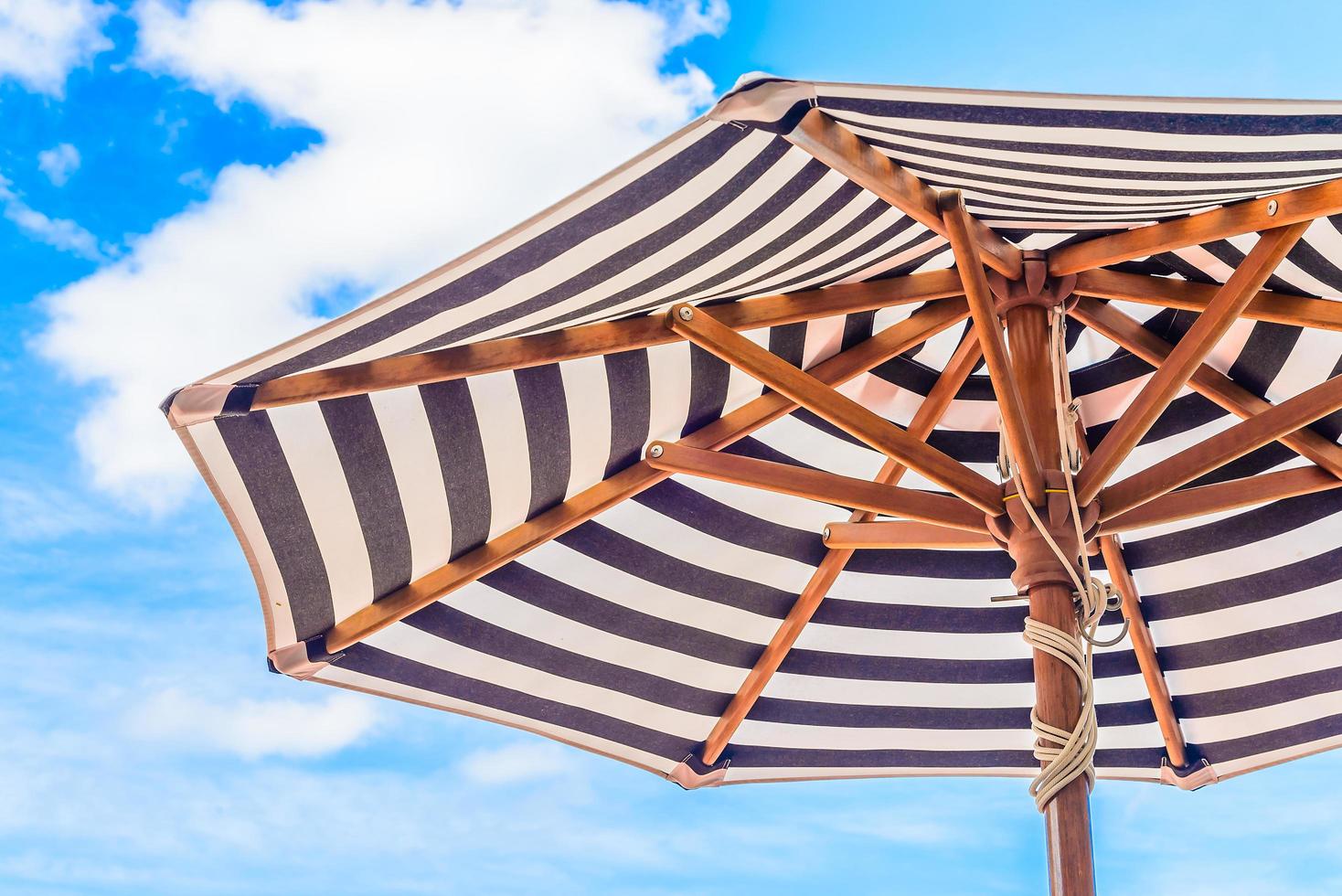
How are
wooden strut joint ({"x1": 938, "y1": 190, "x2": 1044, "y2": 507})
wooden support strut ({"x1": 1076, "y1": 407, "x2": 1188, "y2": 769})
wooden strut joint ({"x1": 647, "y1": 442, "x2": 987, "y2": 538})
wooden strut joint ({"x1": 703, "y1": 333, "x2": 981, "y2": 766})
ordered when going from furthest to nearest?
wooden support strut ({"x1": 1076, "y1": 407, "x2": 1188, "y2": 769})
wooden strut joint ({"x1": 703, "y1": 333, "x2": 981, "y2": 766})
wooden strut joint ({"x1": 647, "y1": 442, "x2": 987, "y2": 538})
wooden strut joint ({"x1": 938, "y1": 190, "x2": 1044, "y2": 507})

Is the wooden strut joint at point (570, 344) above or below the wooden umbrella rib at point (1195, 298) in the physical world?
below

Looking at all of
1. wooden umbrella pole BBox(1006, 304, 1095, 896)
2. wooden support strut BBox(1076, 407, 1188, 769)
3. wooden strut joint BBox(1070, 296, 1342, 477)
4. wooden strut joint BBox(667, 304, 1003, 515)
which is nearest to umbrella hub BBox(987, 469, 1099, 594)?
wooden umbrella pole BBox(1006, 304, 1095, 896)

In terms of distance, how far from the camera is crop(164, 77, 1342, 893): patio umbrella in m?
2.69

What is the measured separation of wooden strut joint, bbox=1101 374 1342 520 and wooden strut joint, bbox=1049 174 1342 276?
49cm

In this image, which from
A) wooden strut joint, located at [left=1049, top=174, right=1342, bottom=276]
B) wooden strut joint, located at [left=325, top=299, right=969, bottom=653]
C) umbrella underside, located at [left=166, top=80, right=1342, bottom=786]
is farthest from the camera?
wooden strut joint, located at [left=325, top=299, right=969, bottom=653]

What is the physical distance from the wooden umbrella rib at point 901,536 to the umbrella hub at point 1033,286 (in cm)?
72

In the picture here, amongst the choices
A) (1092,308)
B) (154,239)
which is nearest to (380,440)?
(1092,308)

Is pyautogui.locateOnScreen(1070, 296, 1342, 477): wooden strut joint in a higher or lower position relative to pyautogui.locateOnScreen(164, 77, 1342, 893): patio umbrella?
higher

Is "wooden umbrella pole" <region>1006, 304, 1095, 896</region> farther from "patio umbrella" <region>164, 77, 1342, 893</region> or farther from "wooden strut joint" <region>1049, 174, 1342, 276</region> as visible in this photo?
"wooden strut joint" <region>1049, 174, 1342, 276</region>

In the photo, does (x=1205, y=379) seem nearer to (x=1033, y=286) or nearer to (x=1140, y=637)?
(x=1033, y=286)

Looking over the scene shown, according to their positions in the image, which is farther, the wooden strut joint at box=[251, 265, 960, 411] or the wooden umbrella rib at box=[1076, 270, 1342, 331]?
the wooden umbrella rib at box=[1076, 270, 1342, 331]

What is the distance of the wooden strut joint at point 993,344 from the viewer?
9.50 feet

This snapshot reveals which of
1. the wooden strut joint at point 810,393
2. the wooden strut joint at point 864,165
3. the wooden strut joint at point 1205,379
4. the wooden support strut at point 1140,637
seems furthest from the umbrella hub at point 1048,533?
the wooden support strut at point 1140,637

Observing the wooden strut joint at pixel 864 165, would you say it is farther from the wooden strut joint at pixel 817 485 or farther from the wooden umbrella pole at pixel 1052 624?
the wooden strut joint at pixel 817 485
